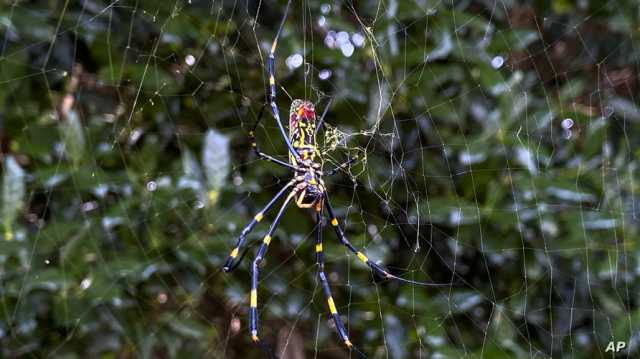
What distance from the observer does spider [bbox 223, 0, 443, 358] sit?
1319 mm

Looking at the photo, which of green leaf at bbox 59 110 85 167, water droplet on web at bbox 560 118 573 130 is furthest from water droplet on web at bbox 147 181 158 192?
water droplet on web at bbox 560 118 573 130

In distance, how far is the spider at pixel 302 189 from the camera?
132cm

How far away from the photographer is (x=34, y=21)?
1467mm

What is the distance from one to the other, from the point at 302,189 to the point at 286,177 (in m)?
0.19

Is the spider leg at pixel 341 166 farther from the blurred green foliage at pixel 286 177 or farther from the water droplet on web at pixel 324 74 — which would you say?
the water droplet on web at pixel 324 74

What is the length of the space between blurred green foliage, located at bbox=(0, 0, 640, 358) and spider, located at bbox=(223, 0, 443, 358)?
2.8 inches

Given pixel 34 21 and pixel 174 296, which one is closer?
pixel 34 21

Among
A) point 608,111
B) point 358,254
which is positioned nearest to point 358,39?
point 358,254

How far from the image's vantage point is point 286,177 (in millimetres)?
1555

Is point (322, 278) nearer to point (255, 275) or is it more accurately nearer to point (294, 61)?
point (255, 275)

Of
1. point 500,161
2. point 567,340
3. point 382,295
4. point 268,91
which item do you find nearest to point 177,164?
point 268,91

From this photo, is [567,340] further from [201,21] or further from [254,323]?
[201,21]

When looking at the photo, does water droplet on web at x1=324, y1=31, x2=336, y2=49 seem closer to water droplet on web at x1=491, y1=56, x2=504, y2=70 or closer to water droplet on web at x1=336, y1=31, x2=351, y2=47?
water droplet on web at x1=336, y1=31, x2=351, y2=47

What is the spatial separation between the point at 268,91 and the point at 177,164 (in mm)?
297
